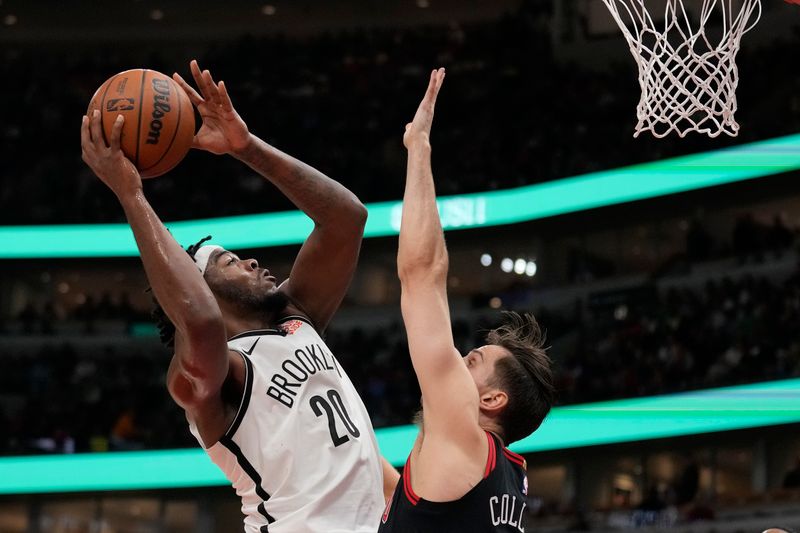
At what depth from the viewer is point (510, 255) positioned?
17312 millimetres

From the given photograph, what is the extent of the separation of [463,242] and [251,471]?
14206 mm

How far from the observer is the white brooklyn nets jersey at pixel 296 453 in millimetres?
3268

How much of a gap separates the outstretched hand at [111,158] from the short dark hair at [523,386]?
3.65 ft

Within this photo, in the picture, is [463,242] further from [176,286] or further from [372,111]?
[176,286]

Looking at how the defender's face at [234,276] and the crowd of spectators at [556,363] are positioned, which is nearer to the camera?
the defender's face at [234,276]

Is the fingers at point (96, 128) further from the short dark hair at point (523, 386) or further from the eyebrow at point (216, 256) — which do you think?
the short dark hair at point (523, 386)

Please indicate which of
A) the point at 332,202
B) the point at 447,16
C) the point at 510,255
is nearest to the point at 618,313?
the point at 510,255

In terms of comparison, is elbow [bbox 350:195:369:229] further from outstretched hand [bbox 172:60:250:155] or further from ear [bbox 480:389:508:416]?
ear [bbox 480:389:508:416]

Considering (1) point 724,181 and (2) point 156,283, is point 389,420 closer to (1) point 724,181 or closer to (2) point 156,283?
(1) point 724,181

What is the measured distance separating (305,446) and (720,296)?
36.8 feet

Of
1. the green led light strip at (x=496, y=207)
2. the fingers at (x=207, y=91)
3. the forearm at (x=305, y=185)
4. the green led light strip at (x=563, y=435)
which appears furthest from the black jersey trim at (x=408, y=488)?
the green led light strip at (x=496, y=207)

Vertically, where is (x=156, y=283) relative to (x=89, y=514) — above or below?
above

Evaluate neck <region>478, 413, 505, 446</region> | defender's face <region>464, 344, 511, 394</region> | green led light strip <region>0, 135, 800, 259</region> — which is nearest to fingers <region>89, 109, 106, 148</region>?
defender's face <region>464, 344, 511, 394</region>

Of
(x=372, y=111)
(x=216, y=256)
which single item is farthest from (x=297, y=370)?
(x=372, y=111)
